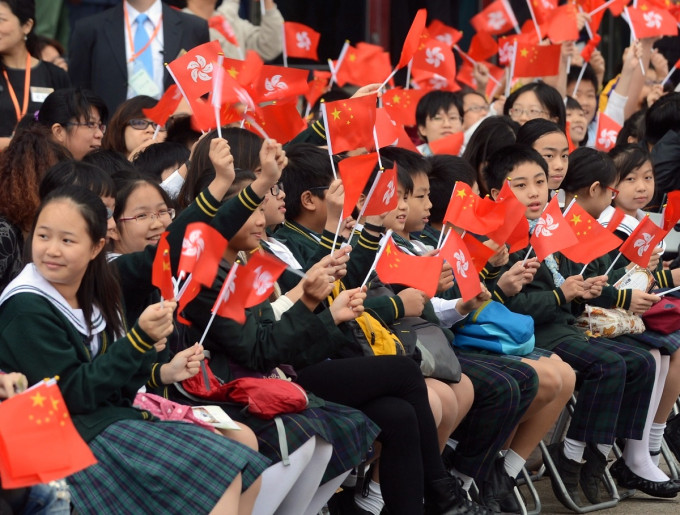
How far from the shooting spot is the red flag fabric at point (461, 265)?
4742 mm

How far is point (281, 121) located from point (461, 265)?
4.39 feet

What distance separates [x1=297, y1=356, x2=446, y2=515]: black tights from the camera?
4.34 meters

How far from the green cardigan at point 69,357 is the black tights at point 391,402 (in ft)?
3.06

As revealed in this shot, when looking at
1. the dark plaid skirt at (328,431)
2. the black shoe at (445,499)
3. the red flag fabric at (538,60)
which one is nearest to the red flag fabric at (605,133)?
the red flag fabric at (538,60)

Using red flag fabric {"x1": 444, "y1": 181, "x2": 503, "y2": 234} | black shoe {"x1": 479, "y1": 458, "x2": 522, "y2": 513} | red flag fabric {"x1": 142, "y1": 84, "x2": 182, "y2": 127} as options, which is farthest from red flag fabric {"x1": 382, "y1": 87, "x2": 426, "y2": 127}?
black shoe {"x1": 479, "y1": 458, "x2": 522, "y2": 513}

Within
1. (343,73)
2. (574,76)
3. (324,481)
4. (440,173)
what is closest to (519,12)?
(574,76)

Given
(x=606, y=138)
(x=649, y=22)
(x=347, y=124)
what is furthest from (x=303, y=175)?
(x=649, y=22)

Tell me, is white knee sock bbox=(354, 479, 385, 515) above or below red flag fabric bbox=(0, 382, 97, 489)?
below

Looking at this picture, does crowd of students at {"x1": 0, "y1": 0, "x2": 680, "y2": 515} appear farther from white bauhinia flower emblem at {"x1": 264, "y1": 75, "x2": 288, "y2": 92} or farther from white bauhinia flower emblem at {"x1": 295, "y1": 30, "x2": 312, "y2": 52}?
white bauhinia flower emblem at {"x1": 295, "y1": 30, "x2": 312, "y2": 52}

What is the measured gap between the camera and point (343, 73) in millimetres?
7469

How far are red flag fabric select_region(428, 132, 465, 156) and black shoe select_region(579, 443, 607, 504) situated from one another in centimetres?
209

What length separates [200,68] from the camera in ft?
17.0

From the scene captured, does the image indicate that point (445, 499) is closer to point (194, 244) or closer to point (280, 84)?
point (194, 244)

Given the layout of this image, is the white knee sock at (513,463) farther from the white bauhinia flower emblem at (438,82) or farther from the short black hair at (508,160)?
the white bauhinia flower emblem at (438,82)
